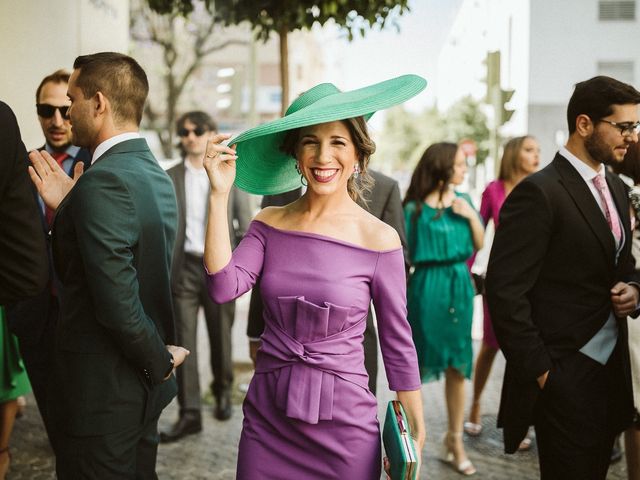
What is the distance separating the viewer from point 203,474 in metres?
5.13

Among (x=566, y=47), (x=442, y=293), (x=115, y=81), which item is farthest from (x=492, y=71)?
(x=566, y=47)

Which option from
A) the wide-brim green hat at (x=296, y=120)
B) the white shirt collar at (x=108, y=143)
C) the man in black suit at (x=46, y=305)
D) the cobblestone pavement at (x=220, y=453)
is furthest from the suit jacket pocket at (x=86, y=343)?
the cobblestone pavement at (x=220, y=453)

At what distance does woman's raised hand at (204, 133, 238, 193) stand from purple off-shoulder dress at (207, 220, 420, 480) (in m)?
0.29

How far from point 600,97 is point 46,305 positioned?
3.01 meters

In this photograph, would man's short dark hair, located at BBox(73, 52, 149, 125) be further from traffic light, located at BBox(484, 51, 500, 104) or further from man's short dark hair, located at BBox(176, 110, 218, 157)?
traffic light, located at BBox(484, 51, 500, 104)

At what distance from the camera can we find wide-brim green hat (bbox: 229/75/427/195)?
2.47 metres

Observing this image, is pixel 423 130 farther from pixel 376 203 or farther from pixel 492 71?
pixel 376 203

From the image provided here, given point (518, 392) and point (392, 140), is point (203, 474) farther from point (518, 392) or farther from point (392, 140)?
point (392, 140)

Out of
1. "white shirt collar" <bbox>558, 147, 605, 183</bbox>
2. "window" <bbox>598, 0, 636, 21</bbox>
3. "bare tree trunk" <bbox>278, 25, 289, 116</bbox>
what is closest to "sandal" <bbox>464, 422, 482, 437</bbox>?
"white shirt collar" <bbox>558, 147, 605, 183</bbox>

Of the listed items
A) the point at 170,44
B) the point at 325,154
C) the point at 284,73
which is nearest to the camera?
the point at 325,154

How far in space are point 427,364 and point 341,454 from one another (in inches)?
117

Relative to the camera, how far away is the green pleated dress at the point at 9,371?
15.4ft

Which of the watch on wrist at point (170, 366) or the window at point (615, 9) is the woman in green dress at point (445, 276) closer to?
the watch on wrist at point (170, 366)

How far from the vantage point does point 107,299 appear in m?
2.72
